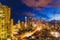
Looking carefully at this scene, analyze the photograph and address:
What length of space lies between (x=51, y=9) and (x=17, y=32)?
0.62 meters

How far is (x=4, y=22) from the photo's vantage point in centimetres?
369

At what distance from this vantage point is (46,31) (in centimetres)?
374

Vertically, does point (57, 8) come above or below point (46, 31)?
above

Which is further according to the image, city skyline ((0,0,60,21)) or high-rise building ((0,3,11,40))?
city skyline ((0,0,60,21))

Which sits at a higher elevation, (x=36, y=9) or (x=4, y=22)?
(x=36, y=9)

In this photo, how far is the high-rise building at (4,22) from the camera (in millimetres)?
3660

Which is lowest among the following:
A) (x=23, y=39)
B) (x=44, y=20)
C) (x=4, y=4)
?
(x=23, y=39)

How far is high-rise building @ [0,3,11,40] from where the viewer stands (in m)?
3.66

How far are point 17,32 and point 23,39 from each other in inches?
5.4

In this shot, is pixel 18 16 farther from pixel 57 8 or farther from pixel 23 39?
pixel 57 8

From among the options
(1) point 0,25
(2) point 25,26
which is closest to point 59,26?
(2) point 25,26

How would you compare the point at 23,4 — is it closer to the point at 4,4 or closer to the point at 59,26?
the point at 4,4

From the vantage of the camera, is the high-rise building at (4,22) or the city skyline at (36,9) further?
the city skyline at (36,9)

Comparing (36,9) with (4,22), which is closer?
(4,22)
